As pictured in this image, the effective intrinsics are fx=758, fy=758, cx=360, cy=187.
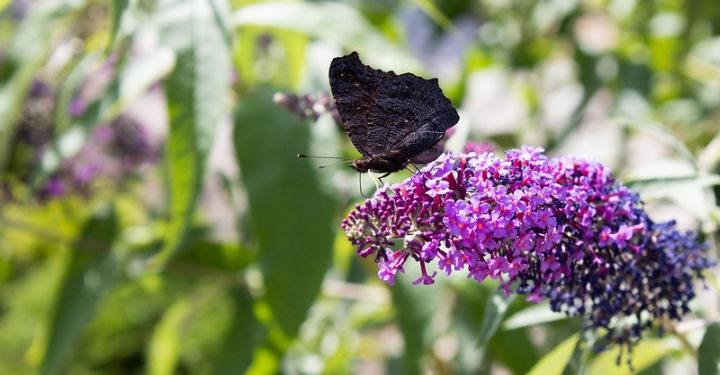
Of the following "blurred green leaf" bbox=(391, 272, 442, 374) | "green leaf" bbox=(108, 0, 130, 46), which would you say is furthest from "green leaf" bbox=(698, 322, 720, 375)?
"green leaf" bbox=(108, 0, 130, 46)

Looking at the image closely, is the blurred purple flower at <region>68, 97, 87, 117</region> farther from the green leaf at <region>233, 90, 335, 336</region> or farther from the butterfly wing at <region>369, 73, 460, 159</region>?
the butterfly wing at <region>369, 73, 460, 159</region>

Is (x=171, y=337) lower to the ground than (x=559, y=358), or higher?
lower

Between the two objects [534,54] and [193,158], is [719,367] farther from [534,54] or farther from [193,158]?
[534,54]

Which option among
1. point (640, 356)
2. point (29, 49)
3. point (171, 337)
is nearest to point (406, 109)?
point (640, 356)

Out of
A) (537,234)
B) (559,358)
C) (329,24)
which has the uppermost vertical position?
(329,24)

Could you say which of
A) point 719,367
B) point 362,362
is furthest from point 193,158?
point 362,362

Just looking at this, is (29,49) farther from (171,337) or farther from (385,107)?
(385,107)
